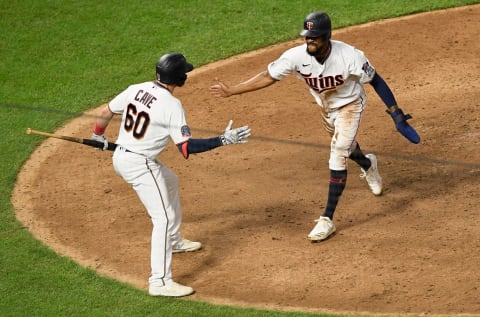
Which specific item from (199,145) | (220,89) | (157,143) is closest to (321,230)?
(220,89)

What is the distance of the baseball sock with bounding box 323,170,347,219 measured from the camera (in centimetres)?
1095

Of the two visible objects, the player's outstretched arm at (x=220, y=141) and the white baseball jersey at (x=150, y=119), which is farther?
the white baseball jersey at (x=150, y=119)

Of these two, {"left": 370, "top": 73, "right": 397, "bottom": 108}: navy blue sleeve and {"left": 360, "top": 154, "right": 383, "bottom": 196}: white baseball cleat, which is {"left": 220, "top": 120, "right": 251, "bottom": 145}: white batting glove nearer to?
{"left": 370, "top": 73, "right": 397, "bottom": 108}: navy blue sleeve

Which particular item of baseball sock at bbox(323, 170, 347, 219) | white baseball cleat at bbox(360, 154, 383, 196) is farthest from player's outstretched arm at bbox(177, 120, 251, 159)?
white baseball cleat at bbox(360, 154, 383, 196)

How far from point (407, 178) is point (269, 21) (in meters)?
5.14

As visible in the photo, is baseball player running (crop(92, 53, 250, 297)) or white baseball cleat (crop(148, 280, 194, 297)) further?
white baseball cleat (crop(148, 280, 194, 297))

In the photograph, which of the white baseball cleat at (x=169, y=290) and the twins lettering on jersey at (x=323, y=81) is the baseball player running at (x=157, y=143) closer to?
the white baseball cleat at (x=169, y=290)

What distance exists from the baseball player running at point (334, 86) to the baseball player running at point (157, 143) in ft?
3.62

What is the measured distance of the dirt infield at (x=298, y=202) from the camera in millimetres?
10172

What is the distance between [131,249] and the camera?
36.3 ft

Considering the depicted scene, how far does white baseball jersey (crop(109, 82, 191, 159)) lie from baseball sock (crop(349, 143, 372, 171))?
2598 millimetres

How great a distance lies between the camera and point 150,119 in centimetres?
986

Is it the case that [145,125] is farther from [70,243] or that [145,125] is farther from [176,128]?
[70,243]

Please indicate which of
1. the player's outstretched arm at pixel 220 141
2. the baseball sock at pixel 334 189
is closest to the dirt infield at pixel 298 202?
the baseball sock at pixel 334 189
